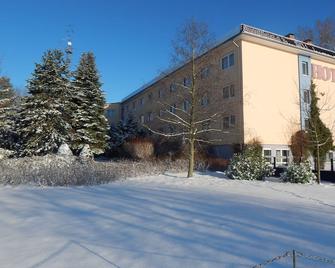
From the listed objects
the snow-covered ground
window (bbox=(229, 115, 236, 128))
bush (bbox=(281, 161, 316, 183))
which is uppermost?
window (bbox=(229, 115, 236, 128))

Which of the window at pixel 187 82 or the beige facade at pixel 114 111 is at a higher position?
the beige facade at pixel 114 111

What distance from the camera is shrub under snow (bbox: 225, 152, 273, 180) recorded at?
17422 mm

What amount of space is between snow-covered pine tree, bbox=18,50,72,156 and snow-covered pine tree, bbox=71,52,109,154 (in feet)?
4.11

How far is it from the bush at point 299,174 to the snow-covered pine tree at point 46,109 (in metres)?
17.3

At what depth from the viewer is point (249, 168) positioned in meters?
17.5

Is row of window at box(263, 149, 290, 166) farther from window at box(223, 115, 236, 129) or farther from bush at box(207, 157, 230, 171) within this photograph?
bush at box(207, 157, 230, 171)

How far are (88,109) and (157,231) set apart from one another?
25.1m

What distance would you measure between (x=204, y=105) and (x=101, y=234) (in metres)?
14.7

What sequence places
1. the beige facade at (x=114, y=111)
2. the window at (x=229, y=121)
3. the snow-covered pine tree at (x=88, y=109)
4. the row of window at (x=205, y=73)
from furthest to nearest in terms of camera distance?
the beige facade at (x=114, y=111), the snow-covered pine tree at (x=88, y=109), the window at (x=229, y=121), the row of window at (x=205, y=73)

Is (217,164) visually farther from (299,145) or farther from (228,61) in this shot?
(228,61)

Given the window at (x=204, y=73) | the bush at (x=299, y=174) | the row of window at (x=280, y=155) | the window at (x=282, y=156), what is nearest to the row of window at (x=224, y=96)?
the window at (x=204, y=73)

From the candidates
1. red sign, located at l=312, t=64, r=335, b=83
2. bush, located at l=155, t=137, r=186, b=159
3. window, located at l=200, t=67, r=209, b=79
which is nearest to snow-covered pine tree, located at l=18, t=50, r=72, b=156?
bush, located at l=155, t=137, r=186, b=159

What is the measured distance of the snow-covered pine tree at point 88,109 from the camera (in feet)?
97.6

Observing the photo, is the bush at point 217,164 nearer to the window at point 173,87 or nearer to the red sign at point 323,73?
the window at point 173,87
